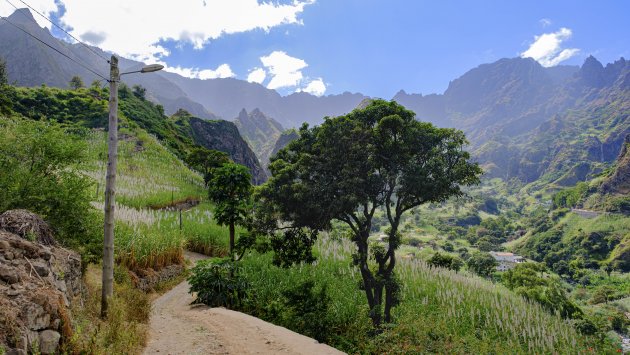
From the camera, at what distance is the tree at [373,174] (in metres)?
14.0

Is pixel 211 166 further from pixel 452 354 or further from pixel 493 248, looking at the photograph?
pixel 493 248

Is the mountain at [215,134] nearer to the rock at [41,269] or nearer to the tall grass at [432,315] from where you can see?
the tall grass at [432,315]

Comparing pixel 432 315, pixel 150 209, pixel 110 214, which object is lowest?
pixel 432 315

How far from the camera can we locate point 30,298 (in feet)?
Result: 22.6

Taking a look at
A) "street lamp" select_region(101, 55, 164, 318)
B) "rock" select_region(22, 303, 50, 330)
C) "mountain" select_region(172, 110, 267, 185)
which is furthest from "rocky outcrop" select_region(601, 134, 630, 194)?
"rock" select_region(22, 303, 50, 330)

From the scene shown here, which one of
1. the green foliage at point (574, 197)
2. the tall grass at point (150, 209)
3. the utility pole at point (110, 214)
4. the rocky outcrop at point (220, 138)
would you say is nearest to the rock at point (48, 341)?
the utility pole at point (110, 214)

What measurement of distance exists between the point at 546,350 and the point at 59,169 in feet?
65.6

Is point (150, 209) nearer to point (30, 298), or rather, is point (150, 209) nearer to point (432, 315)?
point (432, 315)

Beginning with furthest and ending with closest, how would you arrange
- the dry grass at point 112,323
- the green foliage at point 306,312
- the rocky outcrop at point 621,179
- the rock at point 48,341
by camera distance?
the rocky outcrop at point 621,179, the green foliage at point 306,312, the dry grass at point 112,323, the rock at point 48,341

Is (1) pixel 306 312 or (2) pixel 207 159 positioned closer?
(1) pixel 306 312

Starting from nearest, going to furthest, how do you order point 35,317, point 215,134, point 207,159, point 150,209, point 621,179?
point 35,317 → point 150,209 → point 207,159 → point 215,134 → point 621,179

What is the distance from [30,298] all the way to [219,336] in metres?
4.82

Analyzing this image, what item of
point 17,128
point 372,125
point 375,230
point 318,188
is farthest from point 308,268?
point 375,230

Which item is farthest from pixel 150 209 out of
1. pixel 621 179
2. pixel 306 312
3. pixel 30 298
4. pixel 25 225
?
pixel 621 179
